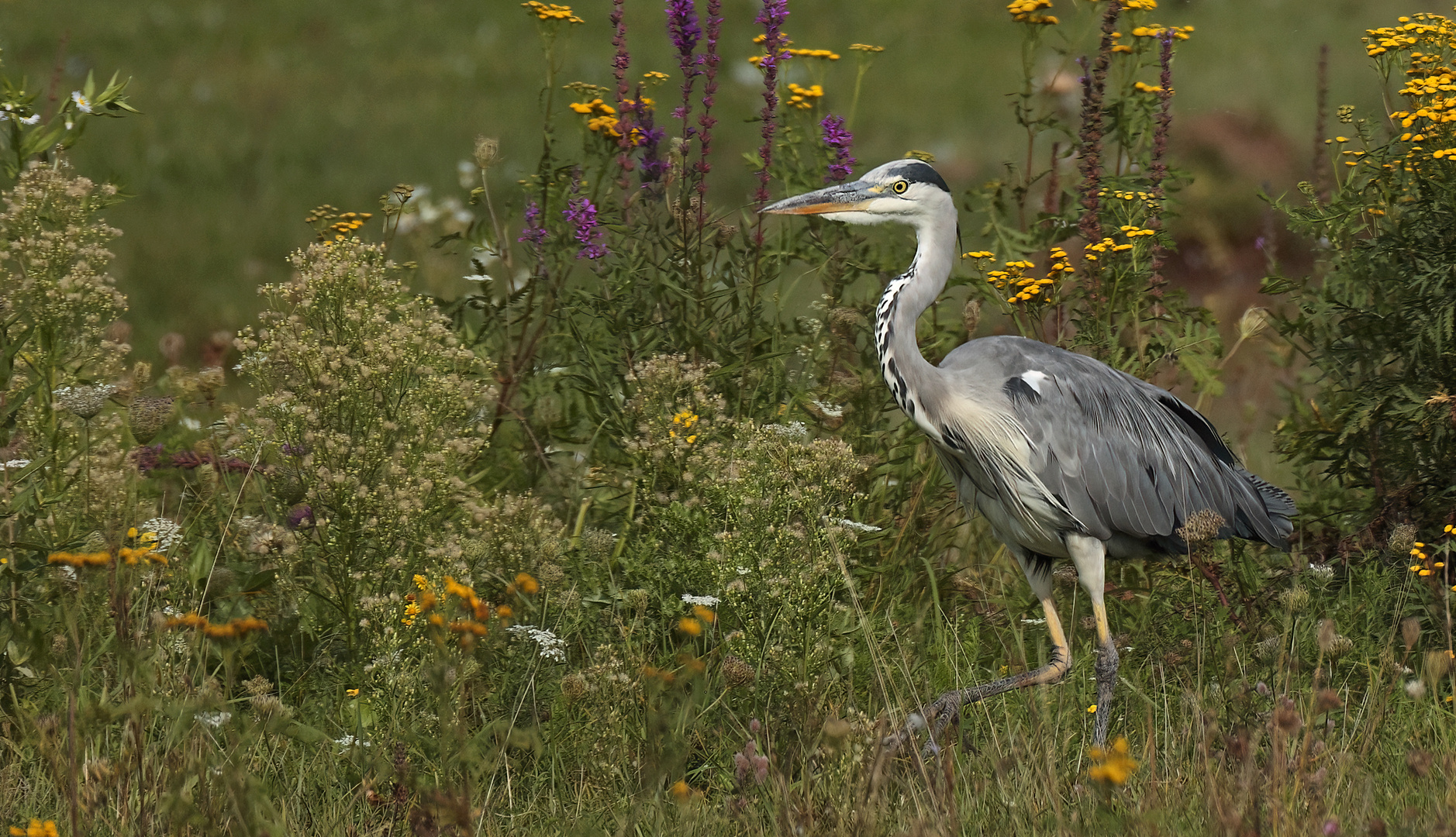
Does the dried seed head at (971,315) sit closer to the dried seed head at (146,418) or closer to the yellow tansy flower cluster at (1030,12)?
the yellow tansy flower cluster at (1030,12)

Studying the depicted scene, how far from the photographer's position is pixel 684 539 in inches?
157

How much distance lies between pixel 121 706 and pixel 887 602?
2503 mm

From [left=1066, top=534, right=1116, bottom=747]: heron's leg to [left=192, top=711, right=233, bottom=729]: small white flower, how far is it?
2.23 m

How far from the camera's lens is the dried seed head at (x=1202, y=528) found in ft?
11.9

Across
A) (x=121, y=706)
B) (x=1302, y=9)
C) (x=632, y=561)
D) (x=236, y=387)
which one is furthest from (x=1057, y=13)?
(x=121, y=706)

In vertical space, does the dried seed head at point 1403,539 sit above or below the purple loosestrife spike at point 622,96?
below

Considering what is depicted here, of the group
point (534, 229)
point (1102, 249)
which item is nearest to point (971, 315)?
point (1102, 249)

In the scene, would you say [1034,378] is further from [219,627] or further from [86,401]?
[86,401]

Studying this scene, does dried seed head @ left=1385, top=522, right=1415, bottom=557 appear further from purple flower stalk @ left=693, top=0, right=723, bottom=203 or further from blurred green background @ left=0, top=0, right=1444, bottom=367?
blurred green background @ left=0, top=0, right=1444, bottom=367

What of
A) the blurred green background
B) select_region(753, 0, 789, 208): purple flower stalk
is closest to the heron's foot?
select_region(753, 0, 789, 208): purple flower stalk

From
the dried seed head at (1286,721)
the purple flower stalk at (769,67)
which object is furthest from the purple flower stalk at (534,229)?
the dried seed head at (1286,721)

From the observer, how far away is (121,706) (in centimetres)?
239

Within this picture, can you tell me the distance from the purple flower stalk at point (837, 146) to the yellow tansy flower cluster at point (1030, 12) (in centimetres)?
66

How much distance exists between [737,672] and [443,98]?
11598 millimetres
